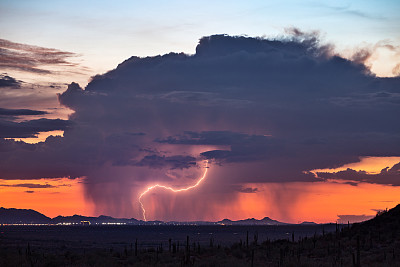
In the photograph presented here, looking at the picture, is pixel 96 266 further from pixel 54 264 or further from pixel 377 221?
pixel 377 221

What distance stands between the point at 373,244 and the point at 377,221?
11.4 meters

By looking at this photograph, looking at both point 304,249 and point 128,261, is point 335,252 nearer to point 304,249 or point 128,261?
point 304,249

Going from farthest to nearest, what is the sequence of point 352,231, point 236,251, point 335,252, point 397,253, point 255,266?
point 352,231 → point 236,251 → point 335,252 → point 397,253 → point 255,266

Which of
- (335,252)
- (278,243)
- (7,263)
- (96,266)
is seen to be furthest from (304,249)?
(7,263)

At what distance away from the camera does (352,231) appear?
6556 cm

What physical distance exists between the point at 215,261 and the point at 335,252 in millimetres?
15495

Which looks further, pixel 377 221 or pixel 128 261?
pixel 377 221

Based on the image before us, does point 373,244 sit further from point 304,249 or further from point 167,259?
point 167,259

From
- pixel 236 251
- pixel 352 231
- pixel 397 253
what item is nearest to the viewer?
pixel 397 253

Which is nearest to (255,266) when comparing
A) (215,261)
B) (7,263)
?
(215,261)

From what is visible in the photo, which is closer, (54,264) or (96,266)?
(96,266)

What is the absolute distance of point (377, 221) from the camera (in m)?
66.5

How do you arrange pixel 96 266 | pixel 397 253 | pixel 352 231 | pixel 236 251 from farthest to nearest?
pixel 352 231 → pixel 236 251 → pixel 397 253 → pixel 96 266

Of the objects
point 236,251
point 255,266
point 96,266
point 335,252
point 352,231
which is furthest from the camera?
point 352,231
